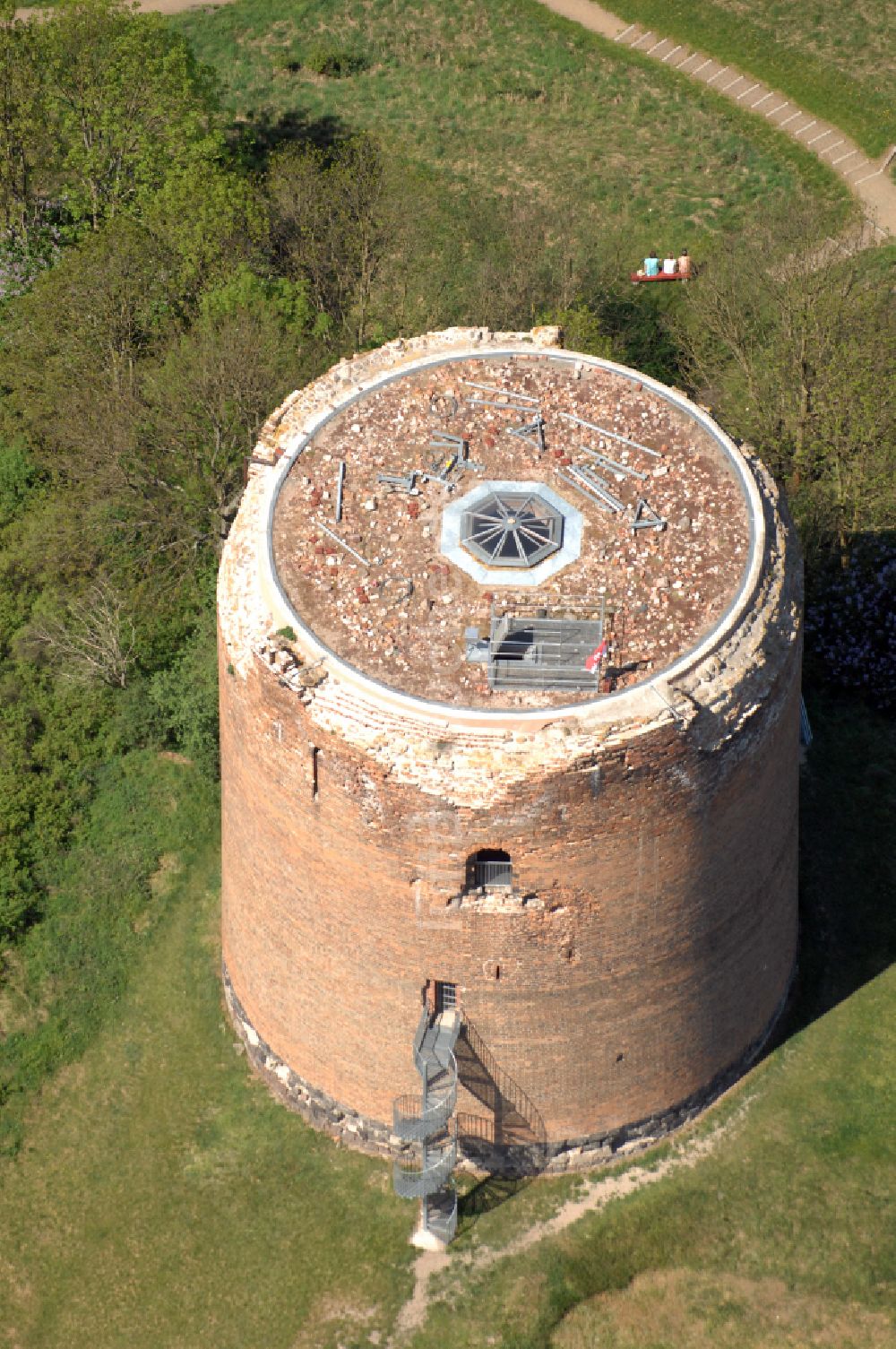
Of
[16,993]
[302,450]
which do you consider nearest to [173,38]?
[302,450]

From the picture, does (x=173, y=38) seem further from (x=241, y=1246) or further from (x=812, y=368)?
(x=241, y=1246)

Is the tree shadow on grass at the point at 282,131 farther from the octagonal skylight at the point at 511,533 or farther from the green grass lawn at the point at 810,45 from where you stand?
the octagonal skylight at the point at 511,533

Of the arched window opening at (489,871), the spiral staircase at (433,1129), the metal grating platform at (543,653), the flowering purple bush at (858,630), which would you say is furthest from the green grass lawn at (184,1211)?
the flowering purple bush at (858,630)

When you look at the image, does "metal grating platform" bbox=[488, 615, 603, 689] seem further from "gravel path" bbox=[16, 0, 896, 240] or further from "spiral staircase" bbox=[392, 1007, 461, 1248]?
"gravel path" bbox=[16, 0, 896, 240]

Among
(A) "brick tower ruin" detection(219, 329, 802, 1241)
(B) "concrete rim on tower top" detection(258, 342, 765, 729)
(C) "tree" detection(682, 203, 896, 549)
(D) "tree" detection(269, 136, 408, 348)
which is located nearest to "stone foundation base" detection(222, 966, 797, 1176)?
Result: (A) "brick tower ruin" detection(219, 329, 802, 1241)

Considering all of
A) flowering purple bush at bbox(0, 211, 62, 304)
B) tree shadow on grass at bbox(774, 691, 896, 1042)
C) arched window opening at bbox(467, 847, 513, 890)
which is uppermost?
arched window opening at bbox(467, 847, 513, 890)

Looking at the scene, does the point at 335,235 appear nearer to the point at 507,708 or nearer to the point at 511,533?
the point at 511,533
